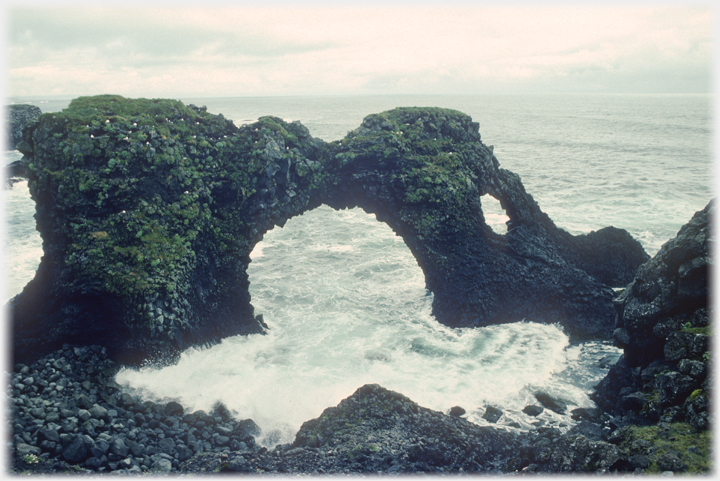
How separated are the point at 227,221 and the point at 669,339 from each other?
76.4 ft

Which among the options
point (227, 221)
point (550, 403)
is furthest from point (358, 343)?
point (227, 221)

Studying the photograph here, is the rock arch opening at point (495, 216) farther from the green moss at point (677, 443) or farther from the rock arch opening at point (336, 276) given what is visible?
the green moss at point (677, 443)

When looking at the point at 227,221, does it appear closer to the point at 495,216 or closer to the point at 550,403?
the point at 550,403

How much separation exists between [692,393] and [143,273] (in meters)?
24.2

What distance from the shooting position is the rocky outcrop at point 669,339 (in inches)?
615

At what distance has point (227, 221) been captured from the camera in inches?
1013

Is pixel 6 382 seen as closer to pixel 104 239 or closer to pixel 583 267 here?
pixel 104 239


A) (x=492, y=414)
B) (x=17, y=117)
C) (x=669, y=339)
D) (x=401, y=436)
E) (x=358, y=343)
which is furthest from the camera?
(x=17, y=117)

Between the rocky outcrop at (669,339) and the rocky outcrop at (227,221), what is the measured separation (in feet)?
22.7

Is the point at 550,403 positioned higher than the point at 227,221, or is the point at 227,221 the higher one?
the point at 227,221

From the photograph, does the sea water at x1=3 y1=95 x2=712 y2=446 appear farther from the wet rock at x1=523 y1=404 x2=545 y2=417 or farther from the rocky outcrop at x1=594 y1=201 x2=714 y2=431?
the rocky outcrop at x1=594 y1=201 x2=714 y2=431

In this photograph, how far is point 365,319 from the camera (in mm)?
28016

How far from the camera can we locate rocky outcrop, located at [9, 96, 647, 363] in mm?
21078

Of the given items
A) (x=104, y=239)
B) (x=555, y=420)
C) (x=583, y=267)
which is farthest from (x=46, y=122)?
(x=583, y=267)
